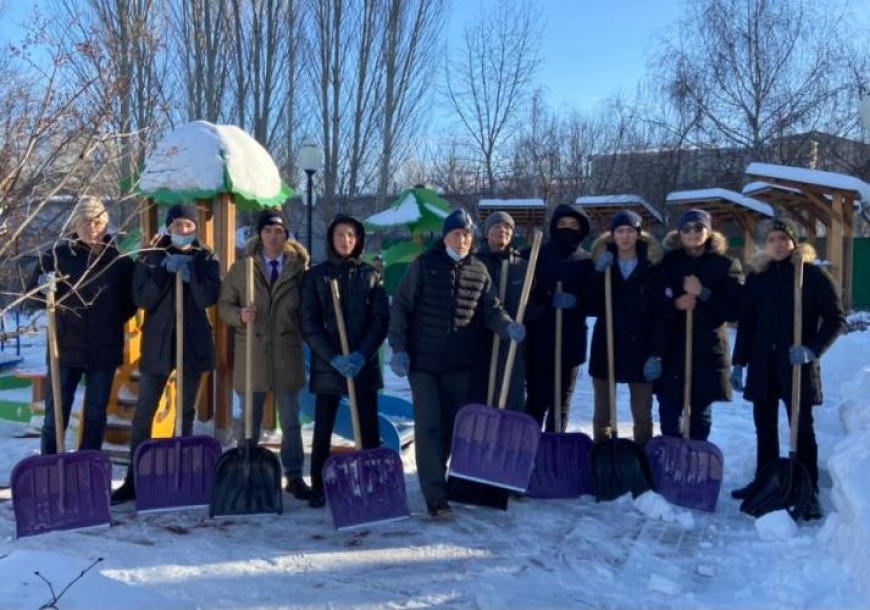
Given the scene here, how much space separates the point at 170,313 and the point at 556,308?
242 cm

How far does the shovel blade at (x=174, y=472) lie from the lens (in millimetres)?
4352

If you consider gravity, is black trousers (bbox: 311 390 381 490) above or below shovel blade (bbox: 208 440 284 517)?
above

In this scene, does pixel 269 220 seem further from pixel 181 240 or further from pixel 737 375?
pixel 737 375

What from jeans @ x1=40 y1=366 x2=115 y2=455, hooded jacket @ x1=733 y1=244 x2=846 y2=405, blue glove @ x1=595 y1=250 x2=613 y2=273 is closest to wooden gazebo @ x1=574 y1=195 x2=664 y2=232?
blue glove @ x1=595 y1=250 x2=613 y2=273

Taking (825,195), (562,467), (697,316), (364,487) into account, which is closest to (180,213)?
(364,487)

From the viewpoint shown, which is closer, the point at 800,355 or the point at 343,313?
the point at 800,355

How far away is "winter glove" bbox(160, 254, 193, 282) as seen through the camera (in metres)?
4.51

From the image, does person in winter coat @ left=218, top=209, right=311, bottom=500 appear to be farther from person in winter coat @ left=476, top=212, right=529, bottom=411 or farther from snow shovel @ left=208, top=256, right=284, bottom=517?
person in winter coat @ left=476, top=212, right=529, bottom=411

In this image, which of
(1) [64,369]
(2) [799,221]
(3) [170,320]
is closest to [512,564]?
(3) [170,320]

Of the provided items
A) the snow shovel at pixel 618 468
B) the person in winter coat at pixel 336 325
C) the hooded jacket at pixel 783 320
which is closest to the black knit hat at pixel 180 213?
the person in winter coat at pixel 336 325

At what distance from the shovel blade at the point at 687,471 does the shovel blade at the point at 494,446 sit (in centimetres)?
89

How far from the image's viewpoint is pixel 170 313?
468 centimetres

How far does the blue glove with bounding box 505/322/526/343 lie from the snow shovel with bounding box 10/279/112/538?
2340mm

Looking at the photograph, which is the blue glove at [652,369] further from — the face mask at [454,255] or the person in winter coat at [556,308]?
the face mask at [454,255]
